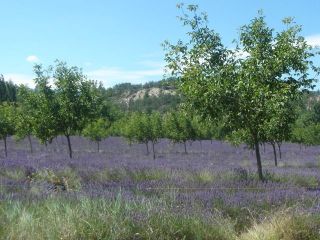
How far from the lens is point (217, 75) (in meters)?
11.4


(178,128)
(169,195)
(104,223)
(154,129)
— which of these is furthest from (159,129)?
(104,223)

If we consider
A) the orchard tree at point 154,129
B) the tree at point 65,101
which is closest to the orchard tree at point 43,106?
the tree at point 65,101

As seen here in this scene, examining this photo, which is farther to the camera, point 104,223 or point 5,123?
point 5,123

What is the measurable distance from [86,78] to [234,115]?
11.5 metres

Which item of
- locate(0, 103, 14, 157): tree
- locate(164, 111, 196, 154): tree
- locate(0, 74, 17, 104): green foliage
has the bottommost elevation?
locate(164, 111, 196, 154): tree

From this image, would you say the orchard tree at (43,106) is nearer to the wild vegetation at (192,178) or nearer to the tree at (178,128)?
the wild vegetation at (192,178)

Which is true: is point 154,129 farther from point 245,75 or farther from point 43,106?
point 245,75

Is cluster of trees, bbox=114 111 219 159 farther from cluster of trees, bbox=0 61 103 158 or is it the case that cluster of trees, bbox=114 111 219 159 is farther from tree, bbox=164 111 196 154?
cluster of trees, bbox=0 61 103 158

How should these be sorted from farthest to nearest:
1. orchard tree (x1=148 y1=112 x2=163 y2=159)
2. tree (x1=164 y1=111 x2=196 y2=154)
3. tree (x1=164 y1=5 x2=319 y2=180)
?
tree (x1=164 y1=111 x2=196 y2=154) → orchard tree (x1=148 y1=112 x2=163 y2=159) → tree (x1=164 y1=5 x2=319 y2=180)

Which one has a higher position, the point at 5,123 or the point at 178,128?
the point at 5,123

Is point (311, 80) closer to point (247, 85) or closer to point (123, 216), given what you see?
point (247, 85)

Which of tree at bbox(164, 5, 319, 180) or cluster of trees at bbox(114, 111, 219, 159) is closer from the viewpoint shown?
tree at bbox(164, 5, 319, 180)

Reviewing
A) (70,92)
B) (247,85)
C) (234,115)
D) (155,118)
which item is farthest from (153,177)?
(155,118)

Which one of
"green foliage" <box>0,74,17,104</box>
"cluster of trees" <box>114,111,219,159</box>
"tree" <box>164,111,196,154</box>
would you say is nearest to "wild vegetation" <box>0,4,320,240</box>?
"cluster of trees" <box>114,111,219,159</box>
